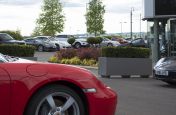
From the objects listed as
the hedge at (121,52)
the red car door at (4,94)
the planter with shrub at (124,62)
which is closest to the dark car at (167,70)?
the planter with shrub at (124,62)

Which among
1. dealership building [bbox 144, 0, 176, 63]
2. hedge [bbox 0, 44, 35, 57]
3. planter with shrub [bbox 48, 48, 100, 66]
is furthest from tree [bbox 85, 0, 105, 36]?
hedge [bbox 0, 44, 35, 57]

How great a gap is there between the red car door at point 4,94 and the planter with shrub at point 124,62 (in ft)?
37.7

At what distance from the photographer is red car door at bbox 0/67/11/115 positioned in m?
5.41

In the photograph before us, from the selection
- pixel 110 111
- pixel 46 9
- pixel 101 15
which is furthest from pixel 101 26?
pixel 110 111

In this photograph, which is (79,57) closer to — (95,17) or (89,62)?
(89,62)

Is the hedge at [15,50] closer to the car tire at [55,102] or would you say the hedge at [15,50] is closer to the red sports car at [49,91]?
the red sports car at [49,91]

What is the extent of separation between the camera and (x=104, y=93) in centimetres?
592

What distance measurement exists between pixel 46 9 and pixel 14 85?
2479 inches

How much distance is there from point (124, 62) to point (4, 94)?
39.1 ft

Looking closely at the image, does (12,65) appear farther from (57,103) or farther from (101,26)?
(101,26)

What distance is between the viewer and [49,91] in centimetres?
568

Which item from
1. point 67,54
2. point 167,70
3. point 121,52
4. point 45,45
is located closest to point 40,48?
point 45,45

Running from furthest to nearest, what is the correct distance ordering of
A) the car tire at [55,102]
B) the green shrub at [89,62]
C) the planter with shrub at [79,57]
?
the planter with shrub at [79,57]
the green shrub at [89,62]
the car tire at [55,102]

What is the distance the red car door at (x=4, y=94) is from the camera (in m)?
5.41
